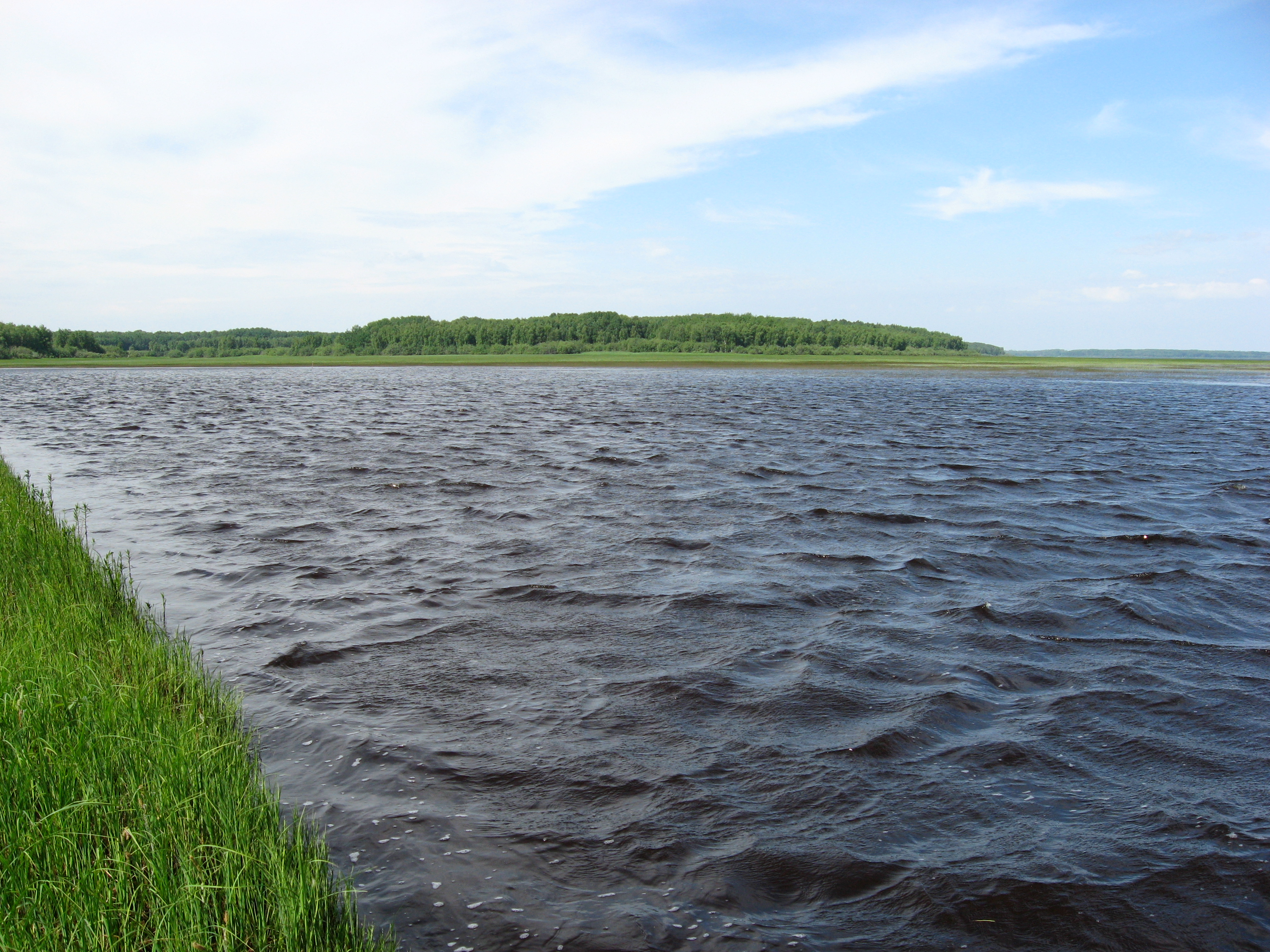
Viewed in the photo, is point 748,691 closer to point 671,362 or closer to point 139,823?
point 139,823

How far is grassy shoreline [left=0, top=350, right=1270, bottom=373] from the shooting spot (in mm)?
139125

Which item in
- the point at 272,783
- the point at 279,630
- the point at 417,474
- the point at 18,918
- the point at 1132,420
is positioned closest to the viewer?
the point at 18,918

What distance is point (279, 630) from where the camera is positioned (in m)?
11.6

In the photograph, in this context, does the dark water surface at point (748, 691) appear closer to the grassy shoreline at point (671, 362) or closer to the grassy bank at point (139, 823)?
the grassy bank at point (139, 823)

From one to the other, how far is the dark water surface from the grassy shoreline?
11369cm

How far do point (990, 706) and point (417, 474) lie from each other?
19.9 metres

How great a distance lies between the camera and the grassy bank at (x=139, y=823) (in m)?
4.83

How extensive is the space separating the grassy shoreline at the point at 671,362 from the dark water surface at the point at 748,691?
4476 inches

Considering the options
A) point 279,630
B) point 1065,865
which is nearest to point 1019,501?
point 1065,865

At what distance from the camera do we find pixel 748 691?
983 centimetres

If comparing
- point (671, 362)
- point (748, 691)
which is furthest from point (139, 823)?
point (671, 362)

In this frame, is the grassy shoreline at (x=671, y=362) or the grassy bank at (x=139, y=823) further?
the grassy shoreline at (x=671, y=362)

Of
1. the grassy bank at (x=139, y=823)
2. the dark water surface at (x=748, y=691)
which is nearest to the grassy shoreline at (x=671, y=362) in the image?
the dark water surface at (x=748, y=691)

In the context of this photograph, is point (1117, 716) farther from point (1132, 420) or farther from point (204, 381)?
point (204, 381)
